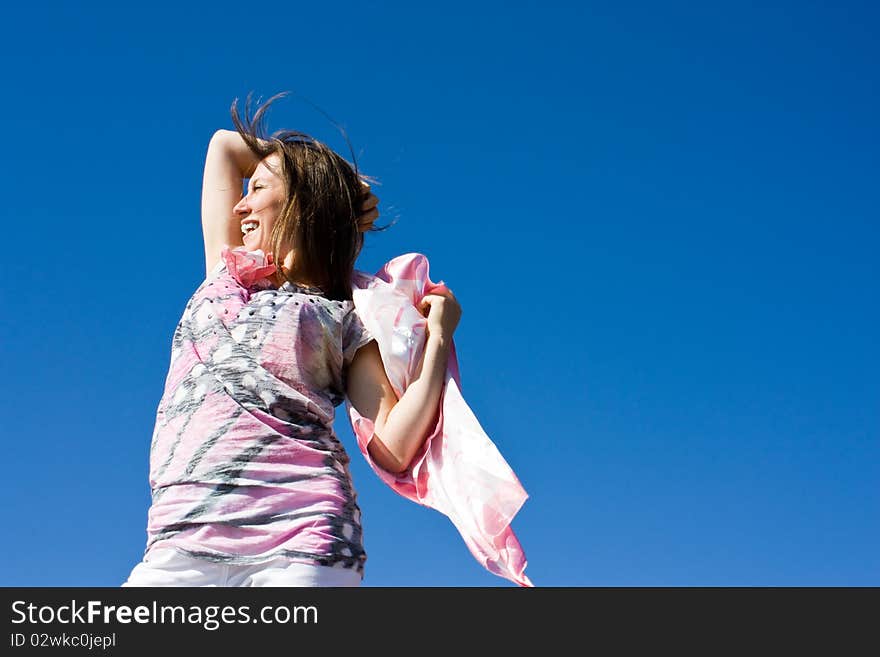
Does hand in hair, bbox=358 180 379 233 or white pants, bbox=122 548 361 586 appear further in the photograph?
hand in hair, bbox=358 180 379 233

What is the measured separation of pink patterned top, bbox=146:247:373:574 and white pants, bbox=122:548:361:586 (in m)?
0.03

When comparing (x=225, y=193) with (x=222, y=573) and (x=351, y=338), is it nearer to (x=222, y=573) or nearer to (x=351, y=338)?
(x=351, y=338)

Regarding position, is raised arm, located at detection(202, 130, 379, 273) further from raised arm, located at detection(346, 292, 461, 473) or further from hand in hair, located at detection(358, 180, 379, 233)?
raised arm, located at detection(346, 292, 461, 473)

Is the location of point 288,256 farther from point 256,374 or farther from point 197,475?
point 197,475

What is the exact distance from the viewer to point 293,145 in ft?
14.9

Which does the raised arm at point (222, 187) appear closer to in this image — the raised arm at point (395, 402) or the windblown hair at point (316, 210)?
the windblown hair at point (316, 210)

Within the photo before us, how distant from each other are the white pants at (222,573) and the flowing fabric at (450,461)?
26.3 inches

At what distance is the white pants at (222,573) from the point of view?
3.27 metres

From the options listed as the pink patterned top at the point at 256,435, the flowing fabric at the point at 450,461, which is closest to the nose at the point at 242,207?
the pink patterned top at the point at 256,435

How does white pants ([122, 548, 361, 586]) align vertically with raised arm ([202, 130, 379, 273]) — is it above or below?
below

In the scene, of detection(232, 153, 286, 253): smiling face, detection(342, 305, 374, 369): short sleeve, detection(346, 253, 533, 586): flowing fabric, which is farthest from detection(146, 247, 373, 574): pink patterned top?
detection(232, 153, 286, 253): smiling face

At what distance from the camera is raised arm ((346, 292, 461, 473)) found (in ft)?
12.8

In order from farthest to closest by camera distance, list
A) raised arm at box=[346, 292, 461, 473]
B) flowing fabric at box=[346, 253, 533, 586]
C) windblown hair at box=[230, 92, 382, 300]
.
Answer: windblown hair at box=[230, 92, 382, 300] < raised arm at box=[346, 292, 461, 473] < flowing fabric at box=[346, 253, 533, 586]
